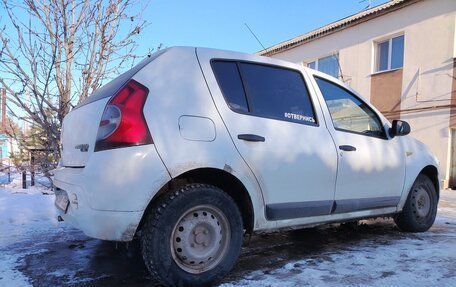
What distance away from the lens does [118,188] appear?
2666 millimetres

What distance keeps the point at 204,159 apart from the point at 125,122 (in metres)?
0.59

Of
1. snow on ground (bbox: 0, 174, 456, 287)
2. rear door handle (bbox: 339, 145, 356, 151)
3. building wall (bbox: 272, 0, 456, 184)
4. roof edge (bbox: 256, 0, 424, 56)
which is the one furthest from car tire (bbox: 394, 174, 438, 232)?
roof edge (bbox: 256, 0, 424, 56)

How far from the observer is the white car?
2727 millimetres

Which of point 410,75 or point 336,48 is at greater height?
point 336,48

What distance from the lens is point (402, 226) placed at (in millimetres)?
4926

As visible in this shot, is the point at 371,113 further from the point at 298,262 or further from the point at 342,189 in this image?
the point at 298,262

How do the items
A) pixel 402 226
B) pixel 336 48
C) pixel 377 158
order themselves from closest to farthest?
1. pixel 377 158
2. pixel 402 226
3. pixel 336 48

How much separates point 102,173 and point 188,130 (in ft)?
2.10

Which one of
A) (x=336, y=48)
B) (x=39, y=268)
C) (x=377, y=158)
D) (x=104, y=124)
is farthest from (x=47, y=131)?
(x=336, y=48)

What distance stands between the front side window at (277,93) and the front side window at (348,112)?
306 millimetres

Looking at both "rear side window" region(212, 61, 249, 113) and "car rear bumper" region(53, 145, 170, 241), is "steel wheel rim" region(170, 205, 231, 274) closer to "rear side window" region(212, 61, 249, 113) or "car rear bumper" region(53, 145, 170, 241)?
"car rear bumper" region(53, 145, 170, 241)

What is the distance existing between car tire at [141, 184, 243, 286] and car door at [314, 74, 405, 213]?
122 cm

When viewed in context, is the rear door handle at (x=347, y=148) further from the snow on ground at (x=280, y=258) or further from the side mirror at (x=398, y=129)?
the snow on ground at (x=280, y=258)

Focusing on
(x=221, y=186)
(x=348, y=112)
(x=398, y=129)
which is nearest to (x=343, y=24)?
(x=398, y=129)
